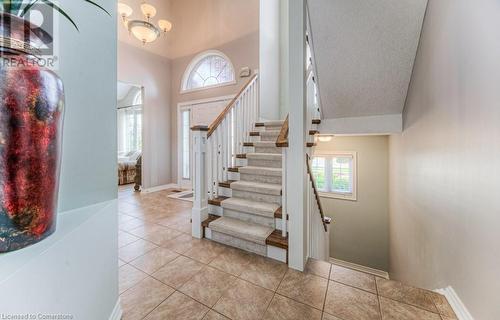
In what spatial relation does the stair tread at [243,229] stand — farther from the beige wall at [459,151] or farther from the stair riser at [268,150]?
the beige wall at [459,151]

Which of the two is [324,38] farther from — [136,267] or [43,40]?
[136,267]

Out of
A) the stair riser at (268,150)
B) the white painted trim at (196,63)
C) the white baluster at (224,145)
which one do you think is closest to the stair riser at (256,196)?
the white baluster at (224,145)

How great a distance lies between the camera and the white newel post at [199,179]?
7.83ft

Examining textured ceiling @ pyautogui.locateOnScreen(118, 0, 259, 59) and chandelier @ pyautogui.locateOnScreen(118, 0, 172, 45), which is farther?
textured ceiling @ pyautogui.locateOnScreen(118, 0, 259, 59)

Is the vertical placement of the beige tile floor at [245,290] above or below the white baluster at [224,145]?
below

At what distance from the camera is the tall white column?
1722mm

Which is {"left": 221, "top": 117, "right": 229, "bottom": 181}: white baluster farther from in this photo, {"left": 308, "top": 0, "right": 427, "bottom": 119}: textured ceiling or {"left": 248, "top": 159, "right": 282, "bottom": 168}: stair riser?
{"left": 308, "top": 0, "right": 427, "bottom": 119}: textured ceiling

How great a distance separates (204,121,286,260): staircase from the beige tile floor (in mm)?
144

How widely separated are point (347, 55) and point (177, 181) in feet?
14.6

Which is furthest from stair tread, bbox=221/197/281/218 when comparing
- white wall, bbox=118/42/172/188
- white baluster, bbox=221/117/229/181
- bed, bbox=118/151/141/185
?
bed, bbox=118/151/141/185

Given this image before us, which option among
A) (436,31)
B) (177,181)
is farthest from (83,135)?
(177,181)

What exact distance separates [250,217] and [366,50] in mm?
2105

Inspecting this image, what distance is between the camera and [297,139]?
1.75 m

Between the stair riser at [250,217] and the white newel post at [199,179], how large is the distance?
11.3 inches
